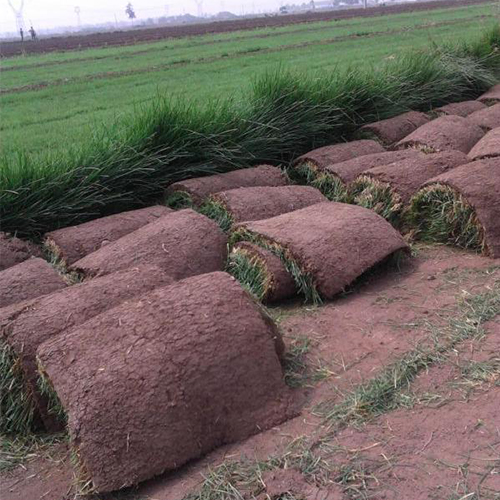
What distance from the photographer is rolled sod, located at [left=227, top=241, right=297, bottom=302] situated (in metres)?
3.66

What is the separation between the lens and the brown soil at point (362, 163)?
512 cm

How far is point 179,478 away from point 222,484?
0.64 feet

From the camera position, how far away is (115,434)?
2328mm

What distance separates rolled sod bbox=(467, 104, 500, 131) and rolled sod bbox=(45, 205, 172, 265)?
137 inches

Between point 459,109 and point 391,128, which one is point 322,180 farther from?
point 459,109

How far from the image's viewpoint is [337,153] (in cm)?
566

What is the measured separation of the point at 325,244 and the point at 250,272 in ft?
1.54

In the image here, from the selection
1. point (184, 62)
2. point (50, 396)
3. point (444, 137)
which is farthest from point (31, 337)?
point (184, 62)

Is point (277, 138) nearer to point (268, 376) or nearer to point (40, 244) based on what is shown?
point (40, 244)

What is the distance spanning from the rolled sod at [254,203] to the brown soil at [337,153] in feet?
2.80

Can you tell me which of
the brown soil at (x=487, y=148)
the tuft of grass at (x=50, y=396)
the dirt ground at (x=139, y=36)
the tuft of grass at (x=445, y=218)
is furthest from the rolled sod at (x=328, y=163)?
the dirt ground at (x=139, y=36)

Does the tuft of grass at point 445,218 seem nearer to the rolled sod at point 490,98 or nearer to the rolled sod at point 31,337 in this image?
the rolled sod at point 31,337

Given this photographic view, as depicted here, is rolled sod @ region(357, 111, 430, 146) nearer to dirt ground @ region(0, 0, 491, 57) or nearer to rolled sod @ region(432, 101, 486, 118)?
rolled sod @ region(432, 101, 486, 118)

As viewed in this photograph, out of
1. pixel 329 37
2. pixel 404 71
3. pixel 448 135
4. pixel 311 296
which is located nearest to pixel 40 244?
pixel 311 296
